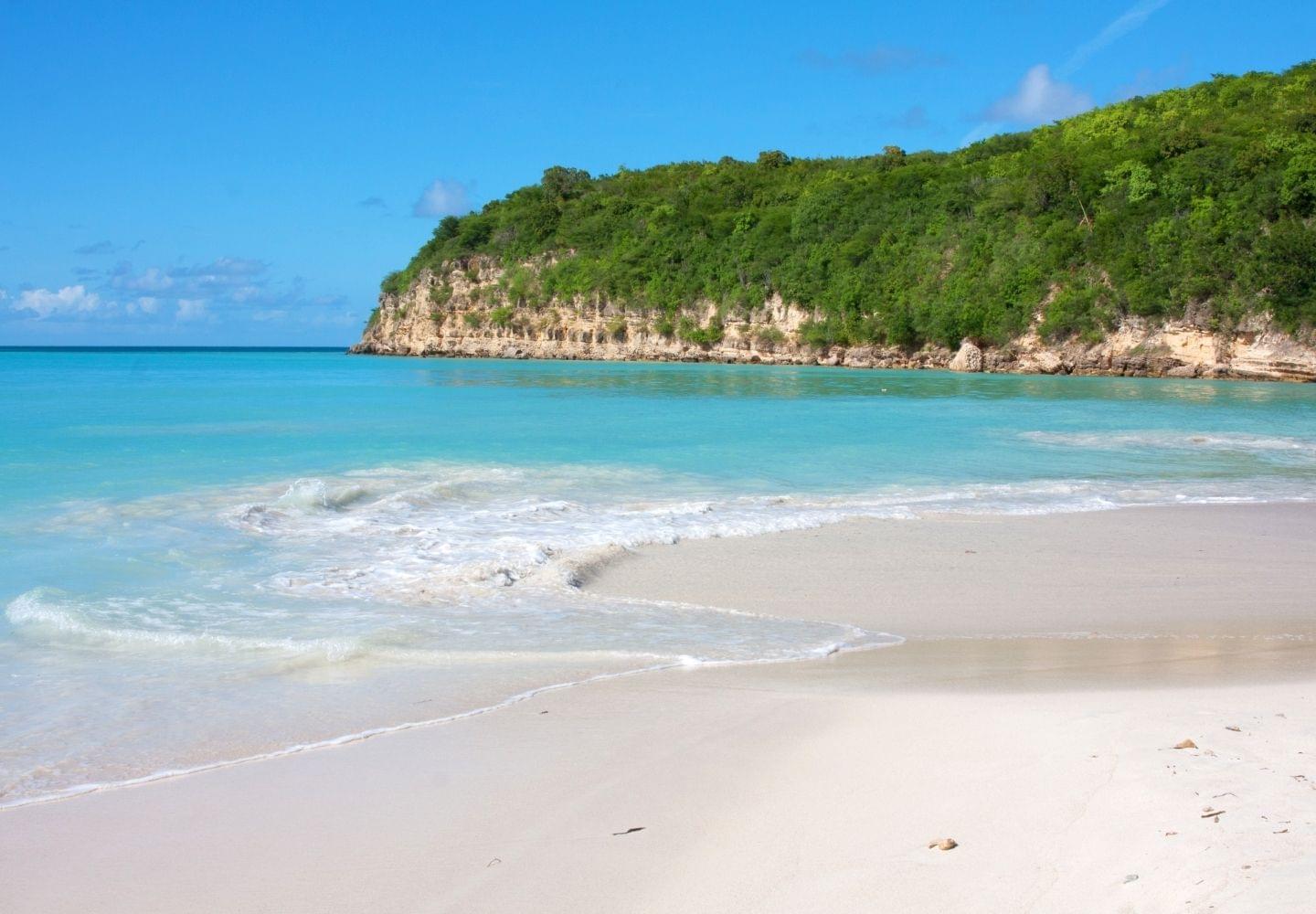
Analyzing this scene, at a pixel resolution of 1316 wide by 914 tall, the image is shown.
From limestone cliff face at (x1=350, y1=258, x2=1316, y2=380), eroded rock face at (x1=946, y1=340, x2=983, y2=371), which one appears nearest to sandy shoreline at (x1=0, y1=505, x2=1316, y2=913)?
limestone cliff face at (x1=350, y1=258, x2=1316, y2=380)

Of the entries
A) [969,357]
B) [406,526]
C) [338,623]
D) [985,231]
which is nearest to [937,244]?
[985,231]

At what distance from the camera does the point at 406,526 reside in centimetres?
885

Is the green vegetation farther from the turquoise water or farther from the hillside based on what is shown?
the turquoise water

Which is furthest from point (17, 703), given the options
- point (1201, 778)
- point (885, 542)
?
point (885, 542)

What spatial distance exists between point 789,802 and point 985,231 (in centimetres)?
5648

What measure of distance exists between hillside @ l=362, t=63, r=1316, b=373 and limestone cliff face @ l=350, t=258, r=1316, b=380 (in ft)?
0.72

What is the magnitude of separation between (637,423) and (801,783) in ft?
58.2

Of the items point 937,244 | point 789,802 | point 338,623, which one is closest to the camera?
point 789,802

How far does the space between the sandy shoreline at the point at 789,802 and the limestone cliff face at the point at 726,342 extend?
144 ft

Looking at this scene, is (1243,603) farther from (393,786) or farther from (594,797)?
(393,786)

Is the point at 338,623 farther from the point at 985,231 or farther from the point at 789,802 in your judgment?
the point at 985,231

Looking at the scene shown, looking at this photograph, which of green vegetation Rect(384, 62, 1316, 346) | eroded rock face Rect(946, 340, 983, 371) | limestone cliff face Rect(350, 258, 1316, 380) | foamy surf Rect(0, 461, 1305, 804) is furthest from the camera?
eroded rock face Rect(946, 340, 983, 371)

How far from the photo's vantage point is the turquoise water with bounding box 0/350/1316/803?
4.55 m

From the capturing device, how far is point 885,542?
838 centimetres
